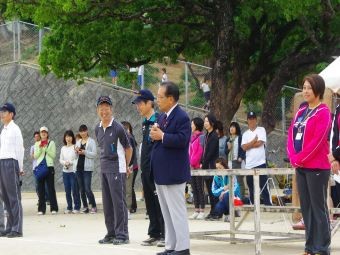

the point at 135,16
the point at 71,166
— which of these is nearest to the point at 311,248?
the point at 71,166

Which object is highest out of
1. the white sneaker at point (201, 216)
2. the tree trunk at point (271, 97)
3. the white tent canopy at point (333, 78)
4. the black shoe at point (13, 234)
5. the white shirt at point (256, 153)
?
the tree trunk at point (271, 97)

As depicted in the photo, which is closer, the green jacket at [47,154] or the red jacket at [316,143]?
the red jacket at [316,143]

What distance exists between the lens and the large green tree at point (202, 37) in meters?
23.3

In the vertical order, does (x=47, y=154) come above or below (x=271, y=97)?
below

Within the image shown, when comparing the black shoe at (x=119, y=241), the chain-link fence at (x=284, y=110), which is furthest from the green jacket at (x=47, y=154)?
the chain-link fence at (x=284, y=110)

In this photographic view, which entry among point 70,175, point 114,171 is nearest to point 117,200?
point 114,171

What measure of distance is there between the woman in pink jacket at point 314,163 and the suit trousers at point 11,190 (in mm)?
5597

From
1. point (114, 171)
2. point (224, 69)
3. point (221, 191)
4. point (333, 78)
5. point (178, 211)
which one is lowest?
point (178, 211)

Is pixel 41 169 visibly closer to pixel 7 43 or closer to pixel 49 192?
pixel 49 192

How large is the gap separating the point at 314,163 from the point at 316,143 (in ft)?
0.73

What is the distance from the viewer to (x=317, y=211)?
1123cm

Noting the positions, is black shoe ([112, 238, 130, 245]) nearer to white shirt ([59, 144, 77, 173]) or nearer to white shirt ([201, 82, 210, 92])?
white shirt ([59, 144, 77, 173])

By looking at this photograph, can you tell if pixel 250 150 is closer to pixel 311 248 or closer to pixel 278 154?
pixel 311 248

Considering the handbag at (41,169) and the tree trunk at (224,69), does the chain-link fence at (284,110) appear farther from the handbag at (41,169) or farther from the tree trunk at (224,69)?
the handbag at (41,169)
